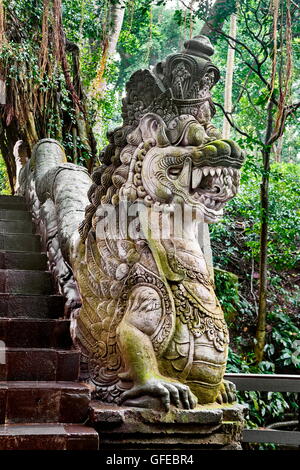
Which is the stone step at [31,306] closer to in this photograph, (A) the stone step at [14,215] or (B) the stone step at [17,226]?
(B) the stone step at [17,226]

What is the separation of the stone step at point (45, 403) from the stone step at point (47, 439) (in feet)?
0.50

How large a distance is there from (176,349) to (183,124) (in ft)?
3.95

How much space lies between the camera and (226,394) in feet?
10.3

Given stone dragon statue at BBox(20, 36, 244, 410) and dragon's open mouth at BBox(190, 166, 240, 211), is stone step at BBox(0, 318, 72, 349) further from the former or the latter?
dragon's open mouth at BBox(190, 166, 240, 211)

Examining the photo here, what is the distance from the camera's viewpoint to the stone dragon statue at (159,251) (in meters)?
3.00

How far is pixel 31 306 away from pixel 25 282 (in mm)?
331

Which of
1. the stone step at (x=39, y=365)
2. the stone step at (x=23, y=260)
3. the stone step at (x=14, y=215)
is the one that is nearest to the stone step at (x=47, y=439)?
the stone step at (x=39, y=365)

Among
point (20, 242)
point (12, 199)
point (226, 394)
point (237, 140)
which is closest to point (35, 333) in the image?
point (226, 394)

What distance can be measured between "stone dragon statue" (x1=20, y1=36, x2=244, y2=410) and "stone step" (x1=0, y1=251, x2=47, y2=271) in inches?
36.4

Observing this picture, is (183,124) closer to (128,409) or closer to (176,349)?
(176,349)

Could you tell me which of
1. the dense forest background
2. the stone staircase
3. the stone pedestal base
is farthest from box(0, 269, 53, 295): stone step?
the dense forest background

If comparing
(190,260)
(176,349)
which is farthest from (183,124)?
(176,349)

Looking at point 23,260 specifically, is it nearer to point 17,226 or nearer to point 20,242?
point 20,242

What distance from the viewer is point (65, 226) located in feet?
13.3
